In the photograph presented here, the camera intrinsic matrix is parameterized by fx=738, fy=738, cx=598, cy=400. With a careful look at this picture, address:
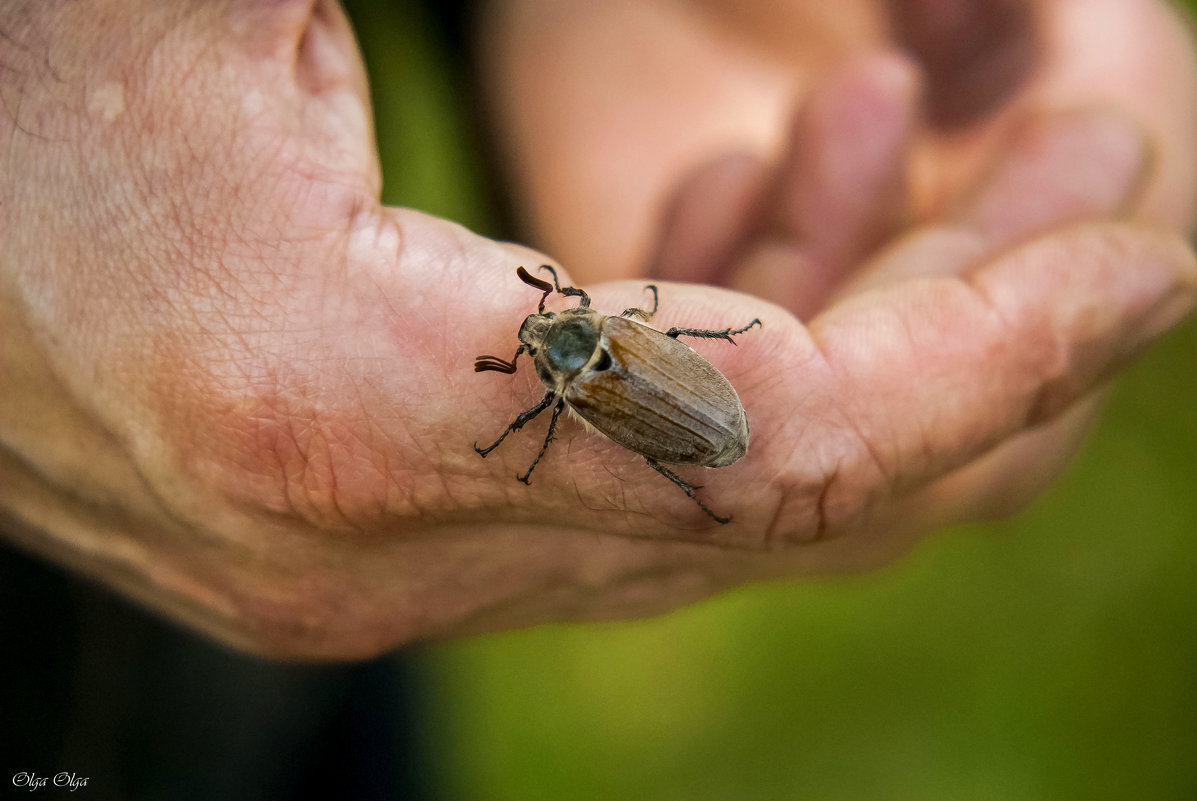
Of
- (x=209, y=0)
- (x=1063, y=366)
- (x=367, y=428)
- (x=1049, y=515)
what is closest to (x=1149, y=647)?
(x=1049, y=515)

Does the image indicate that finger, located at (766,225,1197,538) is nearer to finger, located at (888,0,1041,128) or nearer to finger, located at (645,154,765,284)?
finger, located at (645,154,765,284)

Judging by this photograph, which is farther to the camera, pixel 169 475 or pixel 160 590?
pixel 160 590

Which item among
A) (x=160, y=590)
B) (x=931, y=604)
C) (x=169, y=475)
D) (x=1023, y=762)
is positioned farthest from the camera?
(x=931, y=604)

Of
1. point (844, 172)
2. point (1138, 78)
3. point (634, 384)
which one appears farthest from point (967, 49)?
point (634, 384)

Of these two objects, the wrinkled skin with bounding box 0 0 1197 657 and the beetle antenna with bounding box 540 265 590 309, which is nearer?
the wrinkled skin with bounding box 0 0 1197 657

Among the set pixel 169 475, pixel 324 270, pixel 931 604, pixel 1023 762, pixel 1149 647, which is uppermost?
pixel 324 270

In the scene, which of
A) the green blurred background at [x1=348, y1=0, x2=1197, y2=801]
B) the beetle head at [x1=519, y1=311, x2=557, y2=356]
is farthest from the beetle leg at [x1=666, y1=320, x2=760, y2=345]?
the green blurred background at [x1=348, y1=0, x2=1197, y2=801]

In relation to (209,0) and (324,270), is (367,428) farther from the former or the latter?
(209,0)
